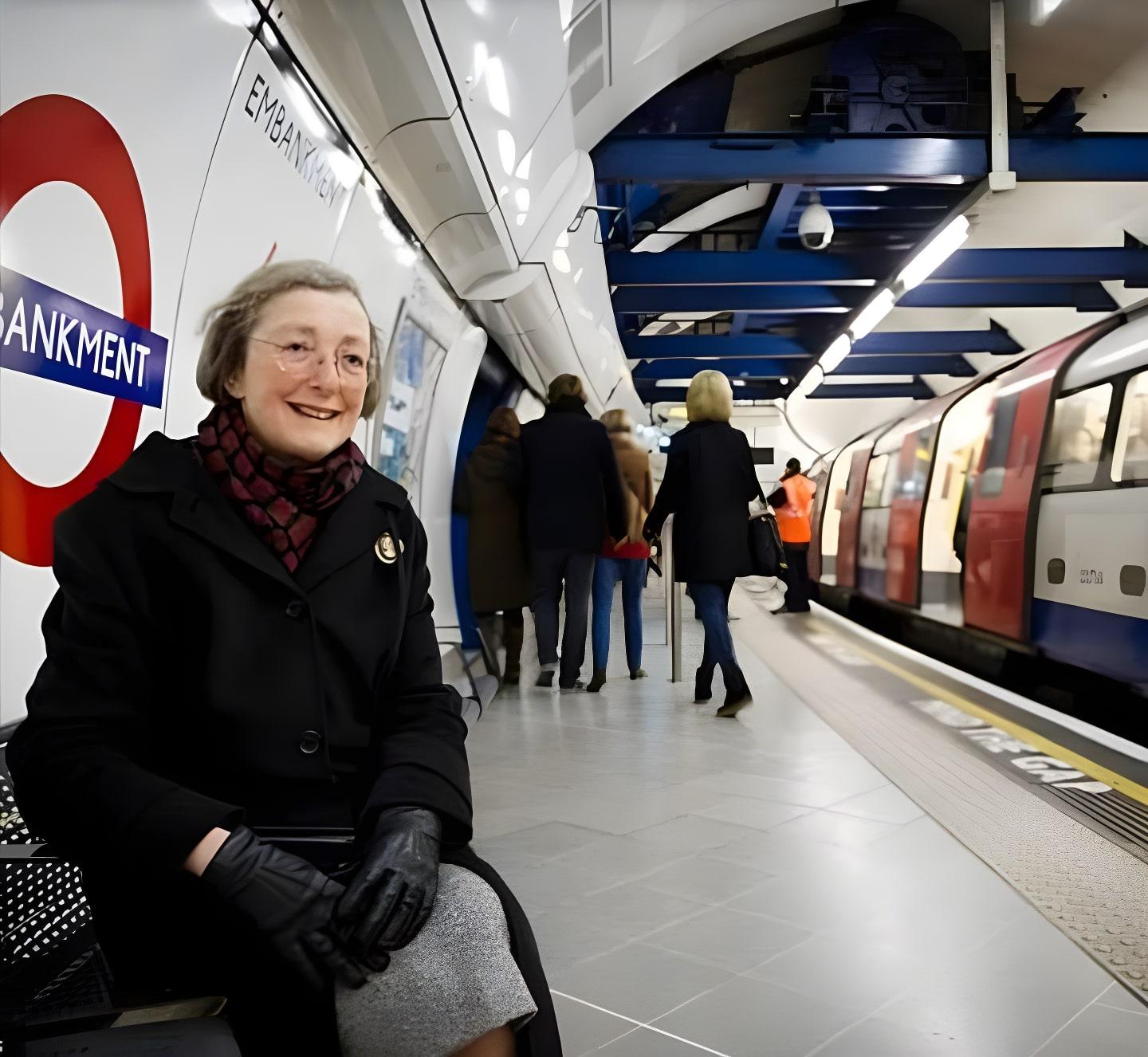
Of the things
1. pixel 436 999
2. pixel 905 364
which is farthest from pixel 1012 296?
pixel 436 999

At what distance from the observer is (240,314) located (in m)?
1.66

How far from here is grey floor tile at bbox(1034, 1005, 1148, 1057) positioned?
2102mm

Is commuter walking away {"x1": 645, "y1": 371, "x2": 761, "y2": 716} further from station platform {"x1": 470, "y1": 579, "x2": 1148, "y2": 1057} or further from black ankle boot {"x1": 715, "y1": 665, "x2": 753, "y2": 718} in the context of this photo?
station platform {"x1": 470, "y1": 579, "x2": 1148, "y2": 1057}

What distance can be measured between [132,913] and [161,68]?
2056mm

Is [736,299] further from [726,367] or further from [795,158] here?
[726,367]

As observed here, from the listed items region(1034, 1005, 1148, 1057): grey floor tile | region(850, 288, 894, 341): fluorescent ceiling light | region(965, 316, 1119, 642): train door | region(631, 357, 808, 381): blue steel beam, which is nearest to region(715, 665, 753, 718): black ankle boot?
region(965, 316, 1119, 642): train door

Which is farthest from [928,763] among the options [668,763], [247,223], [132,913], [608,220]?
[608,220]

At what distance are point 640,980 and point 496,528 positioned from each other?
4834mm

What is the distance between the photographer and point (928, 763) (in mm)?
4586

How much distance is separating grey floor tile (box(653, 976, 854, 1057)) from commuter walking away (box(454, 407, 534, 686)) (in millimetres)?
4692

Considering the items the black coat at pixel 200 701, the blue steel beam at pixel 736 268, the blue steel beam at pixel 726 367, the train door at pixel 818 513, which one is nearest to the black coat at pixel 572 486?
the blue steel beam at pixel 736 268

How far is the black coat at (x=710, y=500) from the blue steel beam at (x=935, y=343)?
10.5 metres

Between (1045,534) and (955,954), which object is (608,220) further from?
(955,954)

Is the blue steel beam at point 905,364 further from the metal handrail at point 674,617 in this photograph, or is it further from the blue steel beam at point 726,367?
the metal handrail at point 674,617
